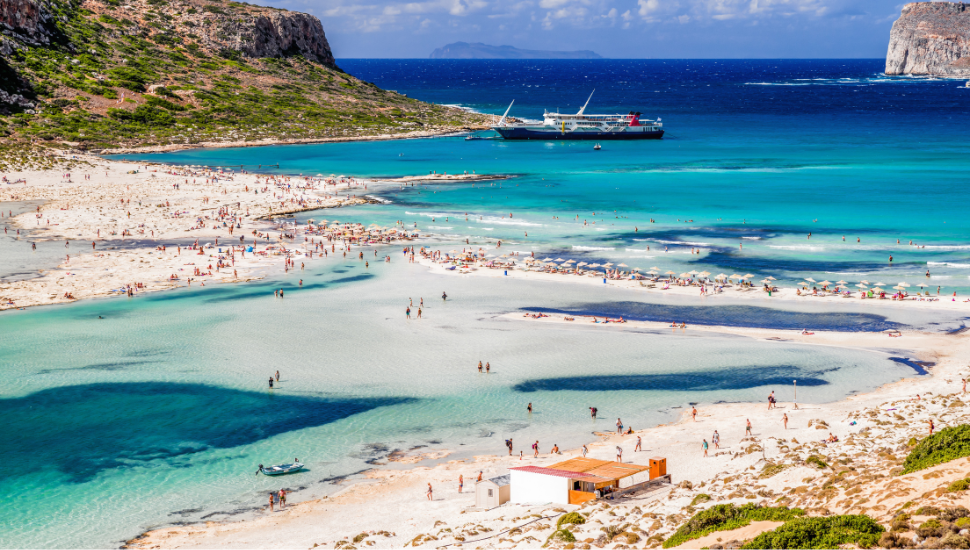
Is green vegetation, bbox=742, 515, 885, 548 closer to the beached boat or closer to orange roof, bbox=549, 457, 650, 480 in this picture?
orange roof, bbox=549, 457, 650, 480

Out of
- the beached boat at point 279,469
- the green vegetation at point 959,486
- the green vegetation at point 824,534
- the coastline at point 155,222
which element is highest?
the coastline at point 155,222

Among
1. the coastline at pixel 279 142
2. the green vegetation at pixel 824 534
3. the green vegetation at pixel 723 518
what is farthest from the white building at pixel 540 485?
the coastline at pixel 279 142

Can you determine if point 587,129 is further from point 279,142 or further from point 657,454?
point 657,454

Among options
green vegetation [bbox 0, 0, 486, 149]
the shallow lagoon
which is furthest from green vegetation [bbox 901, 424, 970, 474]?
green vegetation [bbox 0, 0, 486, 149]

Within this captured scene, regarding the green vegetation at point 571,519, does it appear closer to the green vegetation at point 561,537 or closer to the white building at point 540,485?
the green vegetation at point 561,537

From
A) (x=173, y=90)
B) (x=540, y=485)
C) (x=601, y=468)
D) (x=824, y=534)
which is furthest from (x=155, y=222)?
(x=173, y=90)

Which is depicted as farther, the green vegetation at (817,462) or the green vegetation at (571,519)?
the green vegetation at (817,462)

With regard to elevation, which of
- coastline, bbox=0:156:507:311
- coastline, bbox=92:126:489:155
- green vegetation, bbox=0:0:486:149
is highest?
green vegetation, bbox=0:0:486:149

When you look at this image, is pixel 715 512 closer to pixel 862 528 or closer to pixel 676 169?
pixel 862 528
